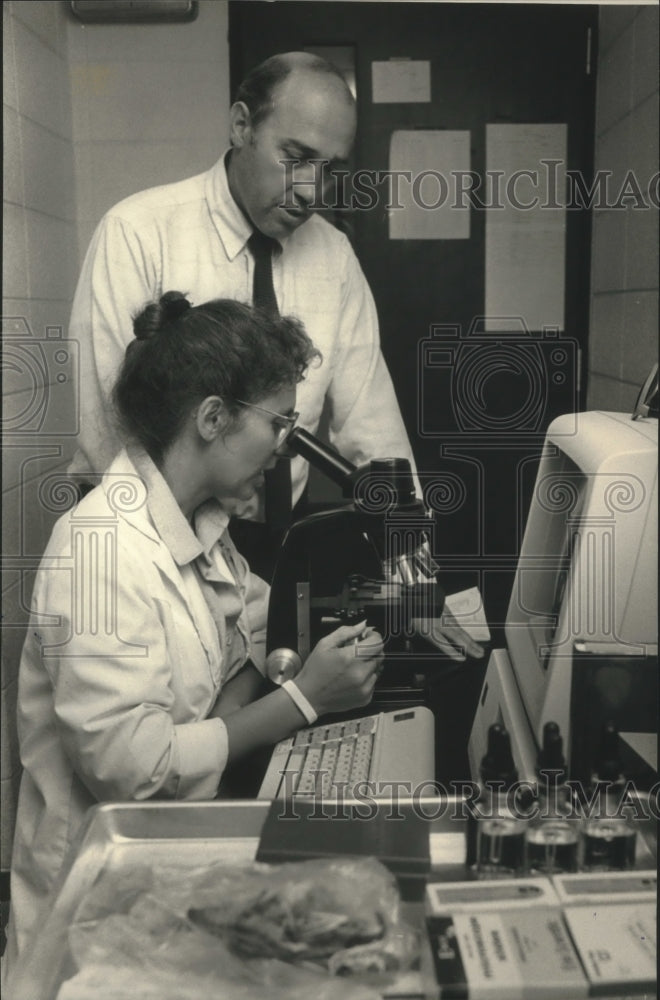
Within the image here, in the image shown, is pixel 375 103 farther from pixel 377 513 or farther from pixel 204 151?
pixel 377 513

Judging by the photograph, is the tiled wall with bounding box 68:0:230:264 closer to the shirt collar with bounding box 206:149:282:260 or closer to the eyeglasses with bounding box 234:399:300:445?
the shirt collar with bounding box 206:149:282:260

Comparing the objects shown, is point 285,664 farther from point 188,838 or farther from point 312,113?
point 312,113

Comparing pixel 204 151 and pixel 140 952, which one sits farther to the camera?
pixel 204 151

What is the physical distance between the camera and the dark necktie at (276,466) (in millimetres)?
1396

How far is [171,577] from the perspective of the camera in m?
1.31

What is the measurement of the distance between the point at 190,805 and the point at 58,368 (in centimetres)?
77

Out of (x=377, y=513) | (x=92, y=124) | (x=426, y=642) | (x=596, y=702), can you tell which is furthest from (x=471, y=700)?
(x=92, y=124)

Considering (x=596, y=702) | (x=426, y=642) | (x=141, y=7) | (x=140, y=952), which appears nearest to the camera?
(x=140, y=952)

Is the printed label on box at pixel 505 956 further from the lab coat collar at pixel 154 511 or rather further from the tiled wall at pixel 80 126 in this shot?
the tiled wall at pixel 80 126

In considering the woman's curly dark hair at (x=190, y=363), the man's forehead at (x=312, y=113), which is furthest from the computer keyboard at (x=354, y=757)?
the man's forehead at (x=312, y=113)

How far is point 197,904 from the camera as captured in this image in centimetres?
82

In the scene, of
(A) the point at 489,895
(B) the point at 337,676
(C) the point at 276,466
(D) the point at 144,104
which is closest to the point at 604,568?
(A) the point at 489,895

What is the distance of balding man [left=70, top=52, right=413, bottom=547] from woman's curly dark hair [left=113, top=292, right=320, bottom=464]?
0.19 ft

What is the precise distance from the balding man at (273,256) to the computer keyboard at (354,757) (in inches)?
14.9
